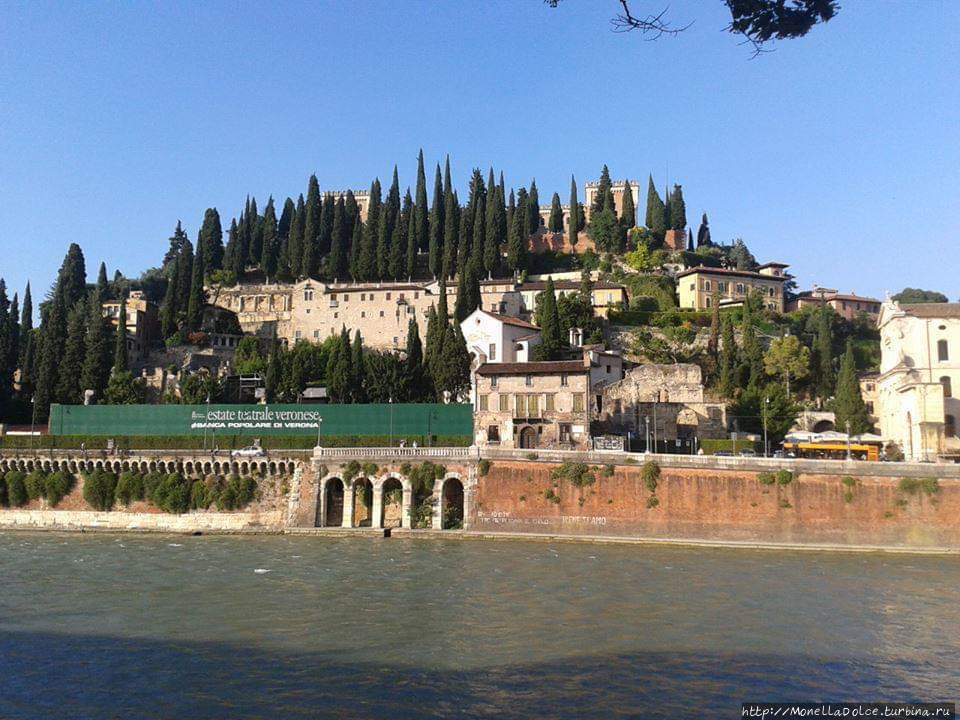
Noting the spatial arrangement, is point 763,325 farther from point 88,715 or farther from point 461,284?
point 88,715

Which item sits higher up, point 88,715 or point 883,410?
point 883,410

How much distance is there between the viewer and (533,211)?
10462 centimetres

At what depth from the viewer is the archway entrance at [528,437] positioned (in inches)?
2006

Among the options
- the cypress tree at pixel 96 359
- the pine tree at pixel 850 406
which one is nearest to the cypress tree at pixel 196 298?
the cypress tree at pixel 96 359

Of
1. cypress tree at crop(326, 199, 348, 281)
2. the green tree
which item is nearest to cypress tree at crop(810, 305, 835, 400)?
the green tree

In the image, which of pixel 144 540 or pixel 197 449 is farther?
pixel 197 449

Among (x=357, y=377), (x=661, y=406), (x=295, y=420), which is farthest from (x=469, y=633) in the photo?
(x=357, y=377)

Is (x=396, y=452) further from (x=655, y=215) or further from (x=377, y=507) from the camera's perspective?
(x=655, y=215)

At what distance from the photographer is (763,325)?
7212 cm

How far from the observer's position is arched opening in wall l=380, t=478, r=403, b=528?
47594mm

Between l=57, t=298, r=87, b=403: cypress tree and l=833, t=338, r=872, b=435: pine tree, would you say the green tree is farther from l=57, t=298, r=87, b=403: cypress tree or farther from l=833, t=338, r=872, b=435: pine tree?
l=57, t=298, r=87, b=403: cypress tree

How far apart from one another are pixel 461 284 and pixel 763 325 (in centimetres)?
2709

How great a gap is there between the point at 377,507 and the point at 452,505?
14.2ft

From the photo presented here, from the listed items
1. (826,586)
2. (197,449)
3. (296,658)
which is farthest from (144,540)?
(826,586)
